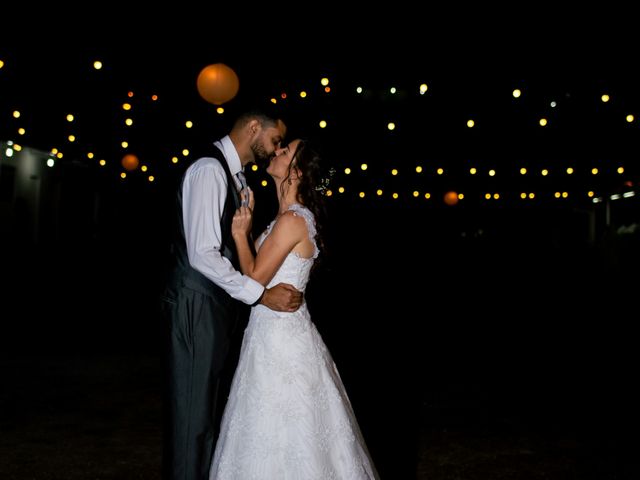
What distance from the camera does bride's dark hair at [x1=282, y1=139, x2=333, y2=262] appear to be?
2.89 metres

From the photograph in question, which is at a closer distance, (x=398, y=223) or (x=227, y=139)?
(x=227, y=139)

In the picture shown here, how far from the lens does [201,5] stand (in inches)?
259

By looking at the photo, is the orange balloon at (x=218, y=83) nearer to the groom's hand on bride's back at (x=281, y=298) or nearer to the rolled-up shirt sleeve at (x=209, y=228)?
the rolled-up shirt sleeve at (x=209, y=228)

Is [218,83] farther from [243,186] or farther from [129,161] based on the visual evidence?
[129,161]

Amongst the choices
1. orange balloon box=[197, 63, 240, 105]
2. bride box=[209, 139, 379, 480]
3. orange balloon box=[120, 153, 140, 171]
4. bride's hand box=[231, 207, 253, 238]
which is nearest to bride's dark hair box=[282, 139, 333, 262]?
bride box=[209, 139, 379, 480]

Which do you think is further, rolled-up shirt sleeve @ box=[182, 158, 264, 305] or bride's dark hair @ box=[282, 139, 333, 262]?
bride's dark hair @ box=[282, 139, 333, 262]

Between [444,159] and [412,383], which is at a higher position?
[444,159]

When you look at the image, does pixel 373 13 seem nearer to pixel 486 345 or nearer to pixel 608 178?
pixel 486 345

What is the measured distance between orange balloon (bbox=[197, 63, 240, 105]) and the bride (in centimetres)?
239

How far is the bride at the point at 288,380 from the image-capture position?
8.37 ft

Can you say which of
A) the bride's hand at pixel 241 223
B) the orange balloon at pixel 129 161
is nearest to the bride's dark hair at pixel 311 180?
the bride's hand at pixel 241 223

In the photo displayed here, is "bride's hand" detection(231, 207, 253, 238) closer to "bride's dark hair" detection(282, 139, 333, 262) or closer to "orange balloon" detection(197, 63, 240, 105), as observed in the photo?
"bride's dark hair" detection(282, 139, 333, 262)

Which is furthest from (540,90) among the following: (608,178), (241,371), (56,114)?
(608,178)

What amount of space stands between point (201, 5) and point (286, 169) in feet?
14.0
